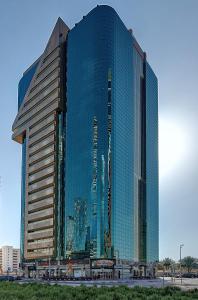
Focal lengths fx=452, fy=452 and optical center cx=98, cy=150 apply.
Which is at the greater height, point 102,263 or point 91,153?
point 91,153

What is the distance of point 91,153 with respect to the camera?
16275 cm

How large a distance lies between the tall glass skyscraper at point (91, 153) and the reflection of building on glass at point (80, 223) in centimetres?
34

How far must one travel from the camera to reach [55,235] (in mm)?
172250

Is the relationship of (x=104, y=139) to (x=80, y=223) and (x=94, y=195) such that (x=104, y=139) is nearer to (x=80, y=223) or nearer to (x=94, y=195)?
(x=94, y=195)

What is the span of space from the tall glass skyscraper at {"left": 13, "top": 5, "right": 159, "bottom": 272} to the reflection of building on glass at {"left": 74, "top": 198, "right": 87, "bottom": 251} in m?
0.34

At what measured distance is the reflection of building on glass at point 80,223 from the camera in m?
156

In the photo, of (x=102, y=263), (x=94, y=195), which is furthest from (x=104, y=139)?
(x=102, y=263)

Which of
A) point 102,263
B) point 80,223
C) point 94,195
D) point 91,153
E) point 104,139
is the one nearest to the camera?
point 102,263

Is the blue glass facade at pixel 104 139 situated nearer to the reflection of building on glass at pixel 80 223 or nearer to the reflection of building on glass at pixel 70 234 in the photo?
the reflection of building on glass at pixel 80 223

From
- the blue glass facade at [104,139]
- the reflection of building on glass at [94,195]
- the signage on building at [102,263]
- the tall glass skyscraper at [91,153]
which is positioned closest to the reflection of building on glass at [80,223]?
the tall glass skyscraper at [91,153]

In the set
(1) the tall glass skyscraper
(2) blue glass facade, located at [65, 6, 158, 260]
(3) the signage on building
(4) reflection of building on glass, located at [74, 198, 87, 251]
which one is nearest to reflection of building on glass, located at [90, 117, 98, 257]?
(2) blue glass facade, located at [65, 6, 158, 260]

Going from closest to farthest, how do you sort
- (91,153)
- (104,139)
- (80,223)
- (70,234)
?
(80,223) → (104,139) → (91,153) → (70,234)

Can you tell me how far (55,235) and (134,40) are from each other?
296 feet

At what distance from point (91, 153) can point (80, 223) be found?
990 inches
